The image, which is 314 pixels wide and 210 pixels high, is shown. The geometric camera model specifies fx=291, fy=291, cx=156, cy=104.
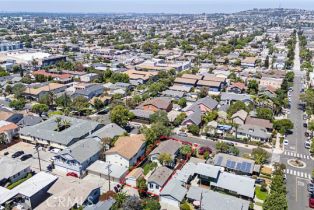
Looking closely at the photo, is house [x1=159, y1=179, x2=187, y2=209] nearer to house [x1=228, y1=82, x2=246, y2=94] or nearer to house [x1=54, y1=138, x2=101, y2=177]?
house [x1=54, y1=138, x2=101, y2=177]

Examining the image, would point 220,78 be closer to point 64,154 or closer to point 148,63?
point 148,63

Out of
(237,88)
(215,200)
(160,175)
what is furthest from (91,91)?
(215,200)

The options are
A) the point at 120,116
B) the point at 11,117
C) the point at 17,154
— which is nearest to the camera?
the point at 17,154

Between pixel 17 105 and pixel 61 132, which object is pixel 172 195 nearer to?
pixel 61 132

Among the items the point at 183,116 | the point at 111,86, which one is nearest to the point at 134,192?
the point at 183,116

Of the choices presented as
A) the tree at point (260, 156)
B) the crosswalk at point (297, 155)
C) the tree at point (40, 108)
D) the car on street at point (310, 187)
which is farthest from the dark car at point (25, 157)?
the crosswalk at point (297, 155)

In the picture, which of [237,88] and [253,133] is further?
[237,88]
